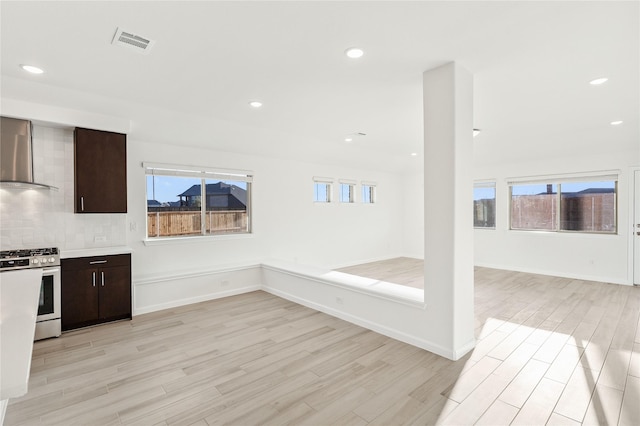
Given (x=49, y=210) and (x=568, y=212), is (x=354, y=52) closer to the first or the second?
(x=49, y=210)

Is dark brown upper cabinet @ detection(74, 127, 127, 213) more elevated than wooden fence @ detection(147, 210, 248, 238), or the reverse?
dark brown upper cabinet @ detection(74, 127, 127, 213)

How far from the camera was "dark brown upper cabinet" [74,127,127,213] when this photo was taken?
3.68 m

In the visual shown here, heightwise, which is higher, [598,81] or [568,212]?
[598,81]

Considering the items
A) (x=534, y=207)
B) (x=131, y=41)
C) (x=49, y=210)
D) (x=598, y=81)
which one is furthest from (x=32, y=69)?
(x=534, y=207)

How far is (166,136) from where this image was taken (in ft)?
14.5

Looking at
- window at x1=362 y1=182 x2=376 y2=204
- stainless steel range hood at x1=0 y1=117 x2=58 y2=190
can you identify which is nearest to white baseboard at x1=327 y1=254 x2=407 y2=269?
window at x1=362 y1=182 x2=376 y2=204

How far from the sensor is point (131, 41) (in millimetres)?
2277

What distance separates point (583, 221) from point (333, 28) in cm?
662

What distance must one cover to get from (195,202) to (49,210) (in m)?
1.84

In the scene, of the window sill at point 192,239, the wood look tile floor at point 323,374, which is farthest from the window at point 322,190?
the wood look tile floor at point 323,374

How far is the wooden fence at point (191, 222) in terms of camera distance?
469 cm

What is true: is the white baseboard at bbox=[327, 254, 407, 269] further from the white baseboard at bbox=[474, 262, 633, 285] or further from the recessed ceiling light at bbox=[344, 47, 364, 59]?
the recessed ceiling light at bbox=[344, 47, 364, 59]

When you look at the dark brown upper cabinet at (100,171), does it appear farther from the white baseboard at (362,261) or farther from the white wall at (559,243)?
the white wall at (559,243)

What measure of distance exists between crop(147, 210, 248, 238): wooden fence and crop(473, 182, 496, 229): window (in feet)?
18.1
